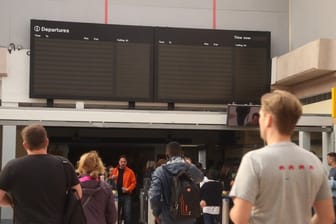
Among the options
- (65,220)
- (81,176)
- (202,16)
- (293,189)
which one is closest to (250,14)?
(202,16)

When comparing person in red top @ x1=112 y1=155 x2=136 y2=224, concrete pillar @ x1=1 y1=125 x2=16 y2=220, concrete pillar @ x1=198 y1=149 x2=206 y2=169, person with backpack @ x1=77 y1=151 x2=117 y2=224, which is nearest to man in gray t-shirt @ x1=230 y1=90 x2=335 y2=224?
person with backpack @ x1=77 y1=151 x2=117 y2=224

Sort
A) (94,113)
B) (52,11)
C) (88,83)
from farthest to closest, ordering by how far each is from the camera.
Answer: (52,11)
(88,83)
(94,113)

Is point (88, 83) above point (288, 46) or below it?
below

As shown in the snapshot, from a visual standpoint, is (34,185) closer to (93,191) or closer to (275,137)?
(93,191)

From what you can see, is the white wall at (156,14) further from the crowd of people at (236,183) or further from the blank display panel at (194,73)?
the crowd of people at (236,183)

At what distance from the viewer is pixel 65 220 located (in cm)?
381

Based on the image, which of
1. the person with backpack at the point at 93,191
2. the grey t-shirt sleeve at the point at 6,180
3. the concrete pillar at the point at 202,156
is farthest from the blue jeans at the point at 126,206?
the grey t-shirt sleeve at the point at 6,180

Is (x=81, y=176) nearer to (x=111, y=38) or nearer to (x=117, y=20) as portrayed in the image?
(x=111, y=38)

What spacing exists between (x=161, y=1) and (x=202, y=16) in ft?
3.02

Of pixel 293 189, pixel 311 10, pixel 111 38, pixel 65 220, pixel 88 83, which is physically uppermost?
pixel 311 10

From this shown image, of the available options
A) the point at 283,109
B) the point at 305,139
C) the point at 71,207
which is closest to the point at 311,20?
the point at 305,139

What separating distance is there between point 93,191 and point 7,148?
6.44 metres

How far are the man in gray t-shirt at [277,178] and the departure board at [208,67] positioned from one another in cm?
848

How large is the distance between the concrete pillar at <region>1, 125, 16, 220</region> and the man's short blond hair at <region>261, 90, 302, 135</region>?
9.27 m
